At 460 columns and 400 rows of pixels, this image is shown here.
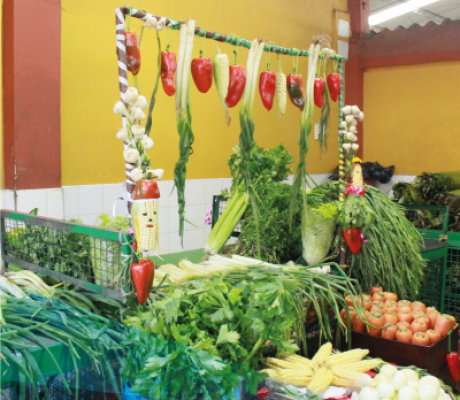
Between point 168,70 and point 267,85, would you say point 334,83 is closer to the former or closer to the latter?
point 267,85

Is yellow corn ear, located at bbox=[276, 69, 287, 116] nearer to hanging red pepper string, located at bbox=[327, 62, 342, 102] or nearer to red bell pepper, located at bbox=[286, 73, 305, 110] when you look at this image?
red bell pepper, located at bbox=[286, 73, 305, 110]

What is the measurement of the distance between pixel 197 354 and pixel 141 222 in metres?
0.57

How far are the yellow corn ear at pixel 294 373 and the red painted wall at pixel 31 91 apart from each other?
2321 millimetres

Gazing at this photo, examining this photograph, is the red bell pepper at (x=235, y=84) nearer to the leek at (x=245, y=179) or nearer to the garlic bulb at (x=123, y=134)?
the leek at (x=245, y=179)

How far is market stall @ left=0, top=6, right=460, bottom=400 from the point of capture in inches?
59.9

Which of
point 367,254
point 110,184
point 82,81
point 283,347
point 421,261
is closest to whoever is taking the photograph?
point 283,347

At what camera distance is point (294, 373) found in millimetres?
1688

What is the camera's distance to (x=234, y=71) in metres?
2.18

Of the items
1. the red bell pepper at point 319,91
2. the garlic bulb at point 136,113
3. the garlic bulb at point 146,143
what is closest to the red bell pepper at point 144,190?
the garlic bulb at point 146,143

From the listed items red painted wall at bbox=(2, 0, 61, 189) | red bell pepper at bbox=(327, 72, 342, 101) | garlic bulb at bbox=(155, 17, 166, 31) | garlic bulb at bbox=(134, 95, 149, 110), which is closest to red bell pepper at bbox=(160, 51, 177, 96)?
garlic bulb at bbox=(155, 17, 166, 31)

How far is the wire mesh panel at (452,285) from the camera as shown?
3.62 metres

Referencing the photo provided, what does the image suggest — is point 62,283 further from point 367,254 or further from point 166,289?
point 367,254

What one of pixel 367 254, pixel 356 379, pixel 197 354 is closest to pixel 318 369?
pixel 356 379

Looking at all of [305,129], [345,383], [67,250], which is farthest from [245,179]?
[345,383]
